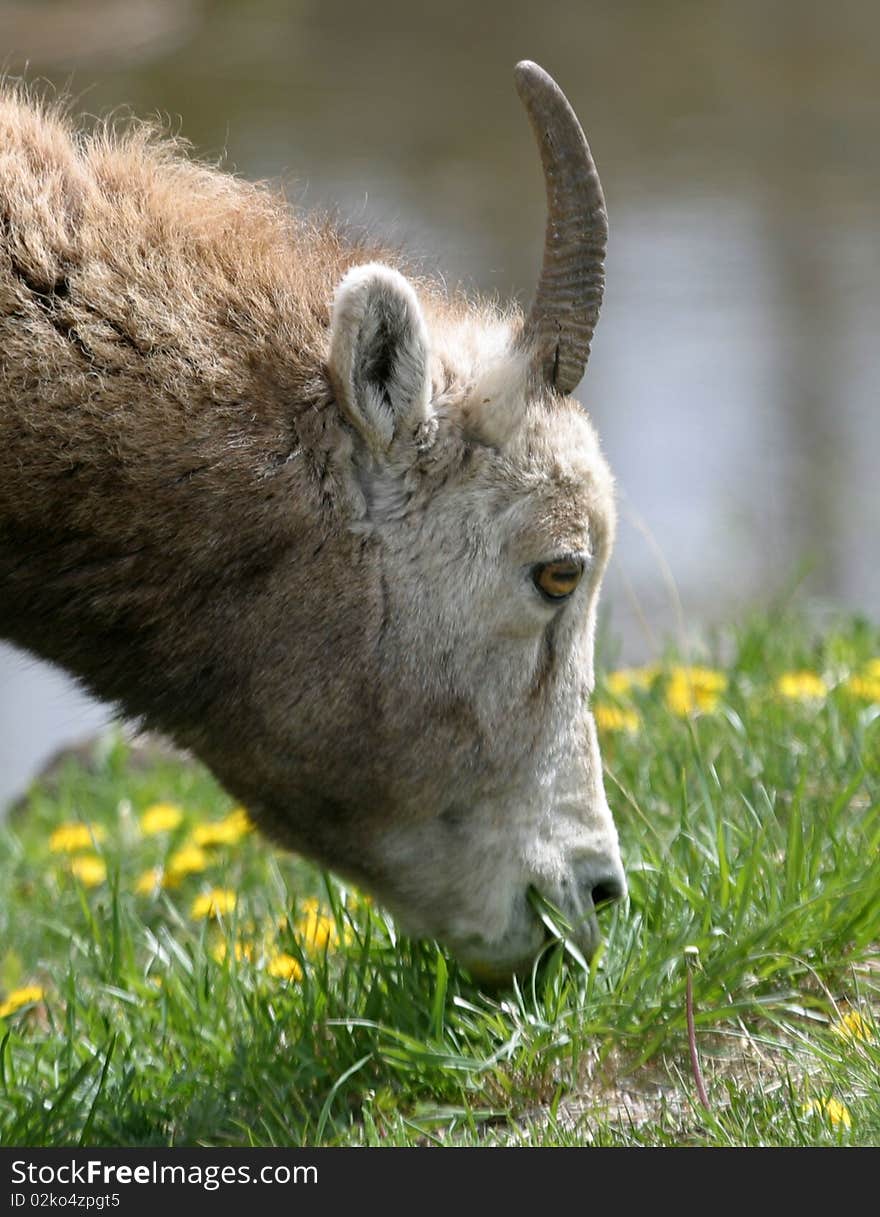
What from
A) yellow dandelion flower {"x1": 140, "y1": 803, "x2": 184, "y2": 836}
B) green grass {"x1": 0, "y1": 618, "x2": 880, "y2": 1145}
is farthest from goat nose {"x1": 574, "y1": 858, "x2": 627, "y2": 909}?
yellow dandelion flower {"x1": 140, "y1": 803, "x2": 184, "y2": 836}

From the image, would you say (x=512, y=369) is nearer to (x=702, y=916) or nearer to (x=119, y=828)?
(x=702, y=916)

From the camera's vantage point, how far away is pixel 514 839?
4320mm

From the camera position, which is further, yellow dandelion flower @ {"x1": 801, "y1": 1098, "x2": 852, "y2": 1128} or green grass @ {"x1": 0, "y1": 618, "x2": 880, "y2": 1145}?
green grass @ {"x1": 0, "y1": 618, "x2": 880, "y2": 1145}

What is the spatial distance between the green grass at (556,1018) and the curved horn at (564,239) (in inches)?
51.9

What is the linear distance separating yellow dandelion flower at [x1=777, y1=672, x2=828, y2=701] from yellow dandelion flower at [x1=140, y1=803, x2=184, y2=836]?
238cm

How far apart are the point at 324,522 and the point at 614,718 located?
2.40 m

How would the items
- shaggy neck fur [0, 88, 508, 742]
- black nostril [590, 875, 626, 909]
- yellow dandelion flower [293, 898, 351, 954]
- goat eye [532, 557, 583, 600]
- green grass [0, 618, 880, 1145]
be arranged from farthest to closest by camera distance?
1. yellow dandelion flower [293, 898, 351, 954]
2. black nostril [590, 875, 626, 909]
3. goat eye [532, 557, 583, 600]
4. shaggy neck fur [0, 88, 508, 742]
5. green grass [0, 618, 880, 1145]

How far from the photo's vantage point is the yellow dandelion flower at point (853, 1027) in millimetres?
3994

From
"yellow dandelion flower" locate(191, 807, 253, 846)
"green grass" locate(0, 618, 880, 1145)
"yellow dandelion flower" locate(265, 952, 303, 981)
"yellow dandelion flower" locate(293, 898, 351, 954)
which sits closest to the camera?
"green grass" locate(0, 618, 880, 1145)

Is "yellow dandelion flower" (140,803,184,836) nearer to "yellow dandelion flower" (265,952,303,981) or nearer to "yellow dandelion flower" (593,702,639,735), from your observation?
"yellow dandelion flower" (593,702,639,735)

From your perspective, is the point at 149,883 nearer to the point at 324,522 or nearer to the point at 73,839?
the point at 73,839

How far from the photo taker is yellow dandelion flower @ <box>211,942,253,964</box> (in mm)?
4910

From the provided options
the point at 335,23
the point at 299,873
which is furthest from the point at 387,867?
the point at 335,23

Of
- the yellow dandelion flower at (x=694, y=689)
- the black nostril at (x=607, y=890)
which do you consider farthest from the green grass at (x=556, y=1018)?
the yellow dandelion flower at (x=694, y=689)
